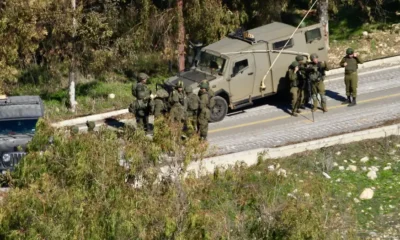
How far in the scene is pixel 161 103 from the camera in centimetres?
2081

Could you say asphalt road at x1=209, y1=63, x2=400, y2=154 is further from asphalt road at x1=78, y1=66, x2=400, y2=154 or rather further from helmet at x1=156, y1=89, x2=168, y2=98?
helmet at x1=156, y1=89, x2=168, y2=98

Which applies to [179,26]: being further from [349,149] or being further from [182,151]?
[182,151]

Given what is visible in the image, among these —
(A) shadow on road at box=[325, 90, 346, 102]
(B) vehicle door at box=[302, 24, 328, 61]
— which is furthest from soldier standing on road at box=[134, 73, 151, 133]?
(A) shadow on road at box=[325, 90, 346, 102]

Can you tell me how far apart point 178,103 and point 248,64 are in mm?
2938

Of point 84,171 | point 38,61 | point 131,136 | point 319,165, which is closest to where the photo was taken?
point 84,171

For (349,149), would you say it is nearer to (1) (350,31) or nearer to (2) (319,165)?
(2) (319,165)

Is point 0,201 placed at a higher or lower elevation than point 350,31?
higher

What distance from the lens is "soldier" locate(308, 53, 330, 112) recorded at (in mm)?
21938

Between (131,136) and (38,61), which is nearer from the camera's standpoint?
(131,136)

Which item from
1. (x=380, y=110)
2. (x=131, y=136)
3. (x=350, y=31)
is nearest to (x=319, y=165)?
(x=380, y=110)

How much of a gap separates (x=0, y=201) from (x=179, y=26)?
1461 centimetres

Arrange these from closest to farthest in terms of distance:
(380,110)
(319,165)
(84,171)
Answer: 1. (84,171)
2. (319,165)
3. (380,110)

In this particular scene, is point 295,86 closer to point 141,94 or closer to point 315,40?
point 315,40

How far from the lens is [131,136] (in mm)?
13695
